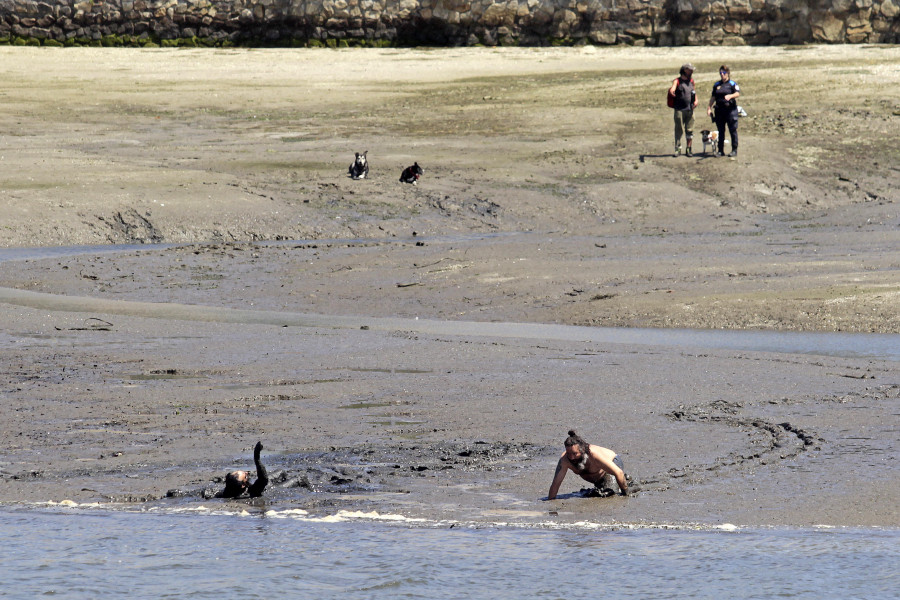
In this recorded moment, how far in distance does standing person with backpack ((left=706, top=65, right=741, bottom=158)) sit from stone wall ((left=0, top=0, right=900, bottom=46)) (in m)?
13.9

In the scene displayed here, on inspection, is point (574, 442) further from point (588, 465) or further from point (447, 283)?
point (447, 283)

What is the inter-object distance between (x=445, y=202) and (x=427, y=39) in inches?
660

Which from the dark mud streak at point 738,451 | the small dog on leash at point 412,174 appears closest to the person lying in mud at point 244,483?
the dark mud streak at point 738,451

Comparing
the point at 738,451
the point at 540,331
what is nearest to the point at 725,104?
the point at 540,331

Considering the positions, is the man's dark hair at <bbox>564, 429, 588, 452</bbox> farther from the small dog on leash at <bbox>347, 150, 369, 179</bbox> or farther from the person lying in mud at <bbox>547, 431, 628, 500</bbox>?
the small dog on leash at <bbox>347, 150, 369, 179</bbox>

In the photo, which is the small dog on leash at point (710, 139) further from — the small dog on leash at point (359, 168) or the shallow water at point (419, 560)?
the shallow water at point (419, 560)

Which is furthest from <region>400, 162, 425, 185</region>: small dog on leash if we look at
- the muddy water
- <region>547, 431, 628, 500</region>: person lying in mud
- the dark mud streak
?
<region>547, 431, 628, 500</region>: person lying in mud

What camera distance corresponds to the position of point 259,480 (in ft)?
29.2

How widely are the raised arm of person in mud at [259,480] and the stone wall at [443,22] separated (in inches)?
1187

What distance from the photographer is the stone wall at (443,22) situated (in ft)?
122

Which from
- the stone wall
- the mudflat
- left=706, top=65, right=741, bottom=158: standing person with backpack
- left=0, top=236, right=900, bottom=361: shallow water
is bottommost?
A: left=0, top=236, right=900, bottom=361: shallow water

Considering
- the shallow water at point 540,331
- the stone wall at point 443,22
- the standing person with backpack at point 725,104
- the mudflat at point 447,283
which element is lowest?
the shallow water at point 540,331

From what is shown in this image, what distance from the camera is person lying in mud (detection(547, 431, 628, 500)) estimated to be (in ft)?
28.5

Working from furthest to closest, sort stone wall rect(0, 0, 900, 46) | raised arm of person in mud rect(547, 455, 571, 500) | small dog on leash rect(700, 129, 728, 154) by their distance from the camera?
stone wall rect(0, 0, 900, 46) < small dog on leash rect(700, 129, 728, 154) < raised arm of person in mud rect(547, 455, 571, 500)
